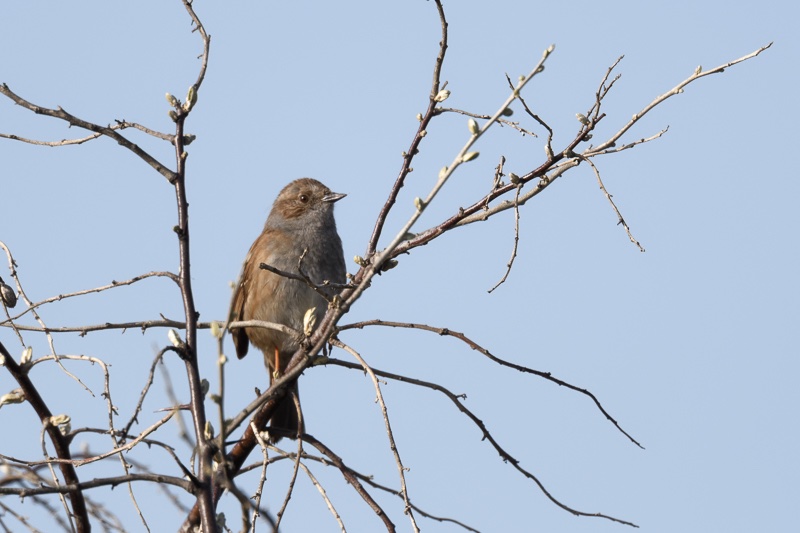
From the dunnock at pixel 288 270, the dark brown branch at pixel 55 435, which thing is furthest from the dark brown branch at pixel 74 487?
the dunnock at pixel 288 270

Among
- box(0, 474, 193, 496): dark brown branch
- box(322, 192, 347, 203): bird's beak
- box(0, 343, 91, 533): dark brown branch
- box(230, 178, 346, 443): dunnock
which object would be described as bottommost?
box(0, 474, 193, 496): dark brown branch

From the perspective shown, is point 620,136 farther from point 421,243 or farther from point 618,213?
point 421,243

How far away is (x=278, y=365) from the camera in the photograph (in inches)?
292

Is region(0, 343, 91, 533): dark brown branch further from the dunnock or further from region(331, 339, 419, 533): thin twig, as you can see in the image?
the dunnock

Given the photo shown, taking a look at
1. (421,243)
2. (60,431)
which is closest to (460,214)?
(421,243)

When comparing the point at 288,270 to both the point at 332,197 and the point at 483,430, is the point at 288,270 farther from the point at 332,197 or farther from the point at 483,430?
the point at 483,430

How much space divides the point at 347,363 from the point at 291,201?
15.4ft

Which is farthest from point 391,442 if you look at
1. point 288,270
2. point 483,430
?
point 288,270

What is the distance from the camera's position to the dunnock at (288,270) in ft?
23.9

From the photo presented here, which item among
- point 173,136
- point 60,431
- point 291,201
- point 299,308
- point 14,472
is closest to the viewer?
point 14,472

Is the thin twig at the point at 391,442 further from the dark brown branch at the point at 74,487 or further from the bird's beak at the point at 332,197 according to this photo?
the bird's beak at the point at 332,197

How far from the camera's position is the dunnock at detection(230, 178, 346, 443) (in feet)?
23.9

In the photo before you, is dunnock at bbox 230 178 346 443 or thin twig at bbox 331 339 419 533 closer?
thin twig at bbox 331 339 419 533

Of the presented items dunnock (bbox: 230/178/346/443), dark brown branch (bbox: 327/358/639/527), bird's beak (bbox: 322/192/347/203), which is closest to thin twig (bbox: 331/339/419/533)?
dark brown branch (bbox: 327/358/639/527)
